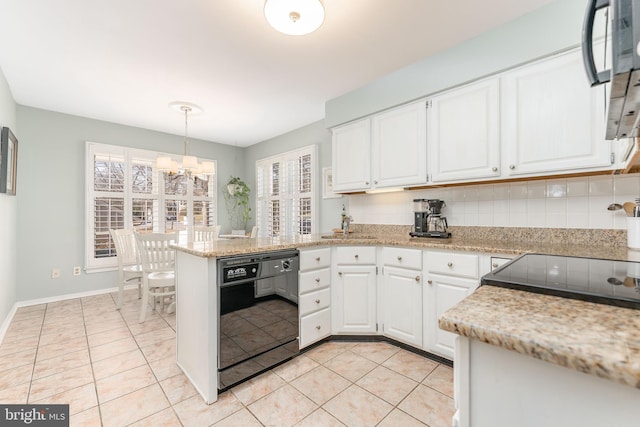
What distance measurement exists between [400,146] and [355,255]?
1.09 m

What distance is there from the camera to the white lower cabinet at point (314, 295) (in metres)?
2.18

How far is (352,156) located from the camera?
2.94 meters

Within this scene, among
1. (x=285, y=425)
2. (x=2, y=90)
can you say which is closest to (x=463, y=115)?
(x=285, y=425)

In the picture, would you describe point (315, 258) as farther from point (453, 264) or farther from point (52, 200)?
point (52, 200)

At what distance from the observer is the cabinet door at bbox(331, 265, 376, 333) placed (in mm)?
2396

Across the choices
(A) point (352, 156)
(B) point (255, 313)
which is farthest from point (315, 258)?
(A) point (352, 156)

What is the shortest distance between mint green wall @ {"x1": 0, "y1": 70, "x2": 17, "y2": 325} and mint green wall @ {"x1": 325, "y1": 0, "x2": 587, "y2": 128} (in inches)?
138

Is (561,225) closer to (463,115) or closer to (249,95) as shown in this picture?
(463,115)

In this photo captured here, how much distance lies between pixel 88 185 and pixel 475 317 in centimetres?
484

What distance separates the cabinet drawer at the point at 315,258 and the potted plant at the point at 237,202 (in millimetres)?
3176

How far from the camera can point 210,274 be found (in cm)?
164

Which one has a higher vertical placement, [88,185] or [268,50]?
[268,50]

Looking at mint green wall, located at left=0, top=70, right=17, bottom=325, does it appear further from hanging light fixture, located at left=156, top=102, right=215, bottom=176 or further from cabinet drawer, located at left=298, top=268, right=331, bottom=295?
cabinet drawer, located at left=298, top=268, right=331, bottom=295

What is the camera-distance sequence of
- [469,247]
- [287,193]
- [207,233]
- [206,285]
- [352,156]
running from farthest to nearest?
[287,193]
[207,233]
[352,156]
[469,247]
[206,285]
